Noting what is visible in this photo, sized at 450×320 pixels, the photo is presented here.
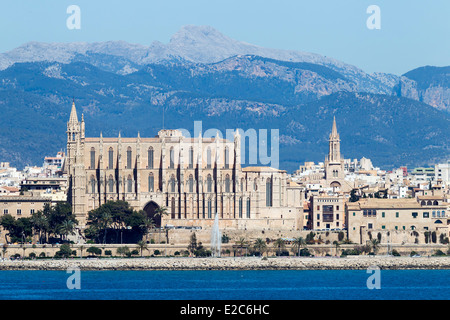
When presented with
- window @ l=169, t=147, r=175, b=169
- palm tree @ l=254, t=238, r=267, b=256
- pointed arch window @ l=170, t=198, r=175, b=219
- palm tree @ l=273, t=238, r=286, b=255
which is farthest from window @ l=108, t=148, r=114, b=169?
palm tree @ l=273, t=238, r=286, b=255

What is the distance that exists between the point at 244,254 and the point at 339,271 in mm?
10536

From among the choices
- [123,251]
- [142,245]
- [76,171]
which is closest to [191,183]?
[76,171]

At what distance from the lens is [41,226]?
4555 inches

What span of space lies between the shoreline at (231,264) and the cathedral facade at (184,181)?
1384cm

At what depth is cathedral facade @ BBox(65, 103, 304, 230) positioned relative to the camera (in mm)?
124562

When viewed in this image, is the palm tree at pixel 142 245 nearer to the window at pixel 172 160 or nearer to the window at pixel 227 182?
the window at pixel 172 160

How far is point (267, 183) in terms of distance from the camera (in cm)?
12738

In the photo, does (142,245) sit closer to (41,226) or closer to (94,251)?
(94,251)

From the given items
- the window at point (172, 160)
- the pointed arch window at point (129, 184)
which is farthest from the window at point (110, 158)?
the window at point (172, 160)

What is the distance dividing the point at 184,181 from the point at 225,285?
30.6 meters

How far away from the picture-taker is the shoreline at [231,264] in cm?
10800
